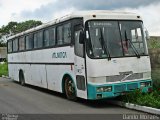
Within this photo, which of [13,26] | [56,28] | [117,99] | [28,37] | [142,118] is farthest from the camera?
[13,26]

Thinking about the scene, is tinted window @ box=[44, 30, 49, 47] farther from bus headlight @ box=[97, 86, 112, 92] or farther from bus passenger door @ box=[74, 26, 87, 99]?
bus headlight @ box=[97, 86, 112, 92]

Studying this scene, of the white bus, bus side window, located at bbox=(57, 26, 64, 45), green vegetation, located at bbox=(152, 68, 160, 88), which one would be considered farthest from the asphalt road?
bus side window, located at bbox=(57, 26, 64, 45)

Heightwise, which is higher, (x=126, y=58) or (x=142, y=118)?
(x=126, y=58)

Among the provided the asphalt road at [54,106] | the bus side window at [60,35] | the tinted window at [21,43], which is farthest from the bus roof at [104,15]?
the tinted window at [21,43]

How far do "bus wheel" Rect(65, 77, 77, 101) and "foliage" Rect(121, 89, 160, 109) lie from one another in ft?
6.16

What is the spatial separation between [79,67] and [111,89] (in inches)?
55.8

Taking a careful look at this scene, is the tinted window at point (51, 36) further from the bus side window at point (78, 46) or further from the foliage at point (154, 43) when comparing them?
the foliage at point (154, 43)

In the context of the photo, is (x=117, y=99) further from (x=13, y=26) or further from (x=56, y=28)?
(x=13, y=26)

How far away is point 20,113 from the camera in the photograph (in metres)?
11.2

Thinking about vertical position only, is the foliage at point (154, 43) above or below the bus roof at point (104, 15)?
below

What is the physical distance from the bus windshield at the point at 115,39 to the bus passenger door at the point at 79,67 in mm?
466

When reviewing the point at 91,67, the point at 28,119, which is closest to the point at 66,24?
the point at 91,67

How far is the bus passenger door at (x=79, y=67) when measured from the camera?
475 inches

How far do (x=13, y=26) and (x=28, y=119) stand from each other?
82898 millimetres
